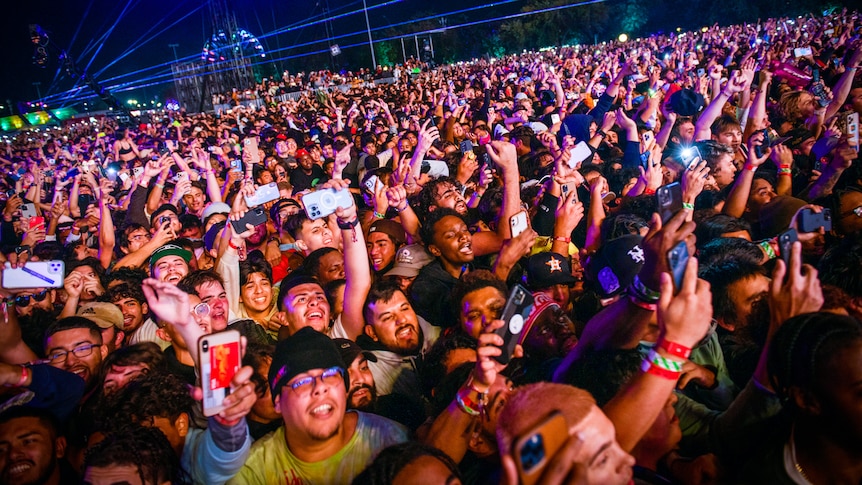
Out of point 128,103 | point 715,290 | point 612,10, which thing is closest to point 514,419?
point 715,290

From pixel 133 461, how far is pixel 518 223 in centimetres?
265

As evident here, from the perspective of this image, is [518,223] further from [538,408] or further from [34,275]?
[34,275]

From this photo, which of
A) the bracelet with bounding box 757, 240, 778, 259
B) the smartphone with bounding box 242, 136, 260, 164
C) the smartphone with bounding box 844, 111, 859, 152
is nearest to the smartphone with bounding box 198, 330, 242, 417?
the bracelet with bounding box 757, 240, 778, 259

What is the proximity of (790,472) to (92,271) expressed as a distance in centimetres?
545

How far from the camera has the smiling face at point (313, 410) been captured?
212cm

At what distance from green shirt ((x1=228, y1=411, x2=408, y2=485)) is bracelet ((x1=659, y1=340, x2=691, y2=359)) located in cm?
147

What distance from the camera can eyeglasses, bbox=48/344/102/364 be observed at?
2.86m

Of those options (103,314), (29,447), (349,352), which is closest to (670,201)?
(349,352)

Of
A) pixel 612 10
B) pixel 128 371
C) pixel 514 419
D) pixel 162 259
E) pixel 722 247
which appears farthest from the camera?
pixel 612 10

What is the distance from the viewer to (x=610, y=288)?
124 inches

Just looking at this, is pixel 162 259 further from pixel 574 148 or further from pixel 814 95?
pixel 814 95

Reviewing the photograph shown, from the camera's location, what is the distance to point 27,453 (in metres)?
2.09

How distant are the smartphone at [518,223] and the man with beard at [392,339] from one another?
983 millimetres

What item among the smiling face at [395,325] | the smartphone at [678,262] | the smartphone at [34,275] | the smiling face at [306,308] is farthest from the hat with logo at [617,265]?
the smartphone at [34,275]
